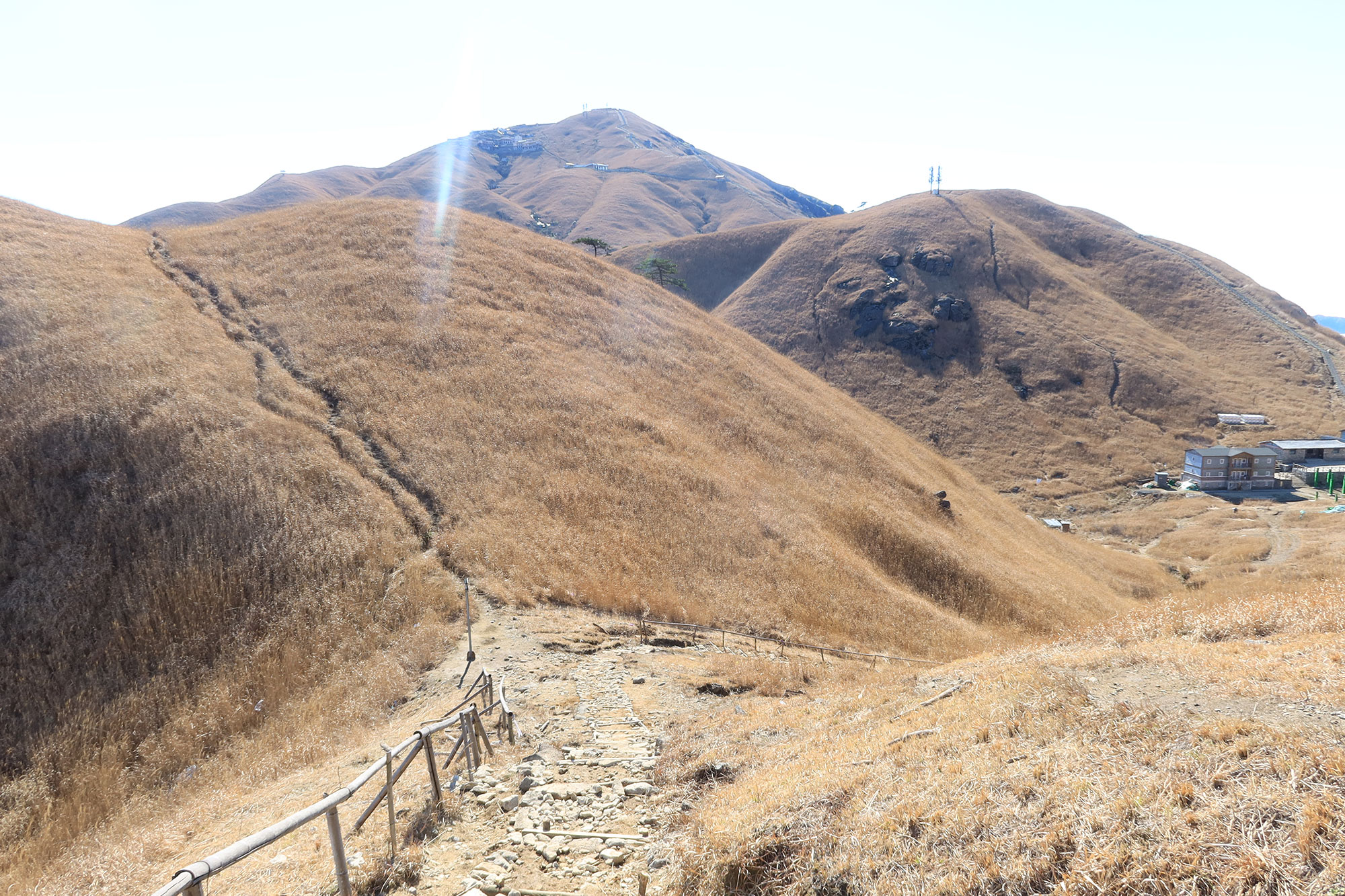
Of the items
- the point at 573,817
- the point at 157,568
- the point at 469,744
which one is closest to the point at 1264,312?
the point at 573,817

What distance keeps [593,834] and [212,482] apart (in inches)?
801

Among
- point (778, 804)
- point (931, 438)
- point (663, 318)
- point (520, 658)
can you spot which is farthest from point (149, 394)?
point (931, 438)

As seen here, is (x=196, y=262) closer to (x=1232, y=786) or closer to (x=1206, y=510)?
(x=1232, y=786)

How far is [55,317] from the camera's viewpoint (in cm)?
2838

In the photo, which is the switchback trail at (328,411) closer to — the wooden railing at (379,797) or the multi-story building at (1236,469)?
the wooden railing at (379,797)

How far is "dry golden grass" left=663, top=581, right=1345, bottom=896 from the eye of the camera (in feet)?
17.1

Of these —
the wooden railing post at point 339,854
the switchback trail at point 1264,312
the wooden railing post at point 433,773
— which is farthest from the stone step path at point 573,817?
the switchback trail at point 1264,312

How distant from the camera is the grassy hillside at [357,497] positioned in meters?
16.6

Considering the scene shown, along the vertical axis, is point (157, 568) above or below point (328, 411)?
below

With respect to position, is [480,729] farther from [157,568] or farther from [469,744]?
[157,568]

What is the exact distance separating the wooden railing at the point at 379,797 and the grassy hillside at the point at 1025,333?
67259 millimetres

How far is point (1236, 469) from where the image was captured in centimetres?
6606

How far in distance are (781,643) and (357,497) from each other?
15.6 m

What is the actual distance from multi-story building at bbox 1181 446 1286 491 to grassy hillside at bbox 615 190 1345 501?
5.75 meters
